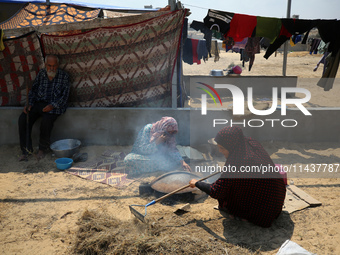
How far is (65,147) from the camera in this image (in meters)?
6.01

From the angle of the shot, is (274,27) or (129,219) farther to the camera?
(274,27)

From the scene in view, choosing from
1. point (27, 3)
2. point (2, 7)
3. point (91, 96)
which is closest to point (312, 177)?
point (91, 96)

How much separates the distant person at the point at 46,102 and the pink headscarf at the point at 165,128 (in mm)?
2313

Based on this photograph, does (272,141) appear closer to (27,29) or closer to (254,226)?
(254,226)

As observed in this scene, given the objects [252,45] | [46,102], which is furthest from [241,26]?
[46,102]

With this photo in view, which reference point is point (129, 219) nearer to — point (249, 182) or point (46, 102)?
point (249, 182)

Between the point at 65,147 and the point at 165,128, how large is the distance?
2.40 metres

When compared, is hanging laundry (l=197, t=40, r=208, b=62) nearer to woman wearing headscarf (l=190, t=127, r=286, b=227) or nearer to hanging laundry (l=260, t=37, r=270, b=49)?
hanging laundry (l=260, t=37, r=270, b=49)

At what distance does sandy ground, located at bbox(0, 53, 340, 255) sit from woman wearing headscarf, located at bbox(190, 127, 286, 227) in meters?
0.29

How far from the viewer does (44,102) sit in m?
6.12

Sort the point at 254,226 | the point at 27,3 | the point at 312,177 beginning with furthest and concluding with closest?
the point at 27,3
the point at 312,177
the point at 254,226

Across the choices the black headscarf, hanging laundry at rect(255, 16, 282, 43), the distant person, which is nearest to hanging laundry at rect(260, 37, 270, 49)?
hanging laundry at rect(255, 16, 282, 43)

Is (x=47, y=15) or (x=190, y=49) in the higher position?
(x=47, y=15)

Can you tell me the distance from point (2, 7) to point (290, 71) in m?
14.9
